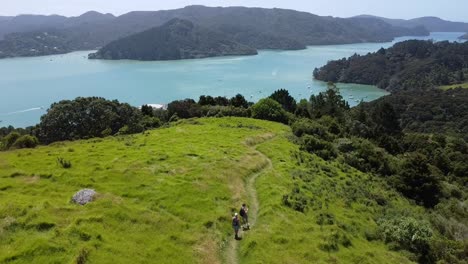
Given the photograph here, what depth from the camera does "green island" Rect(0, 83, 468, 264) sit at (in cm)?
2320

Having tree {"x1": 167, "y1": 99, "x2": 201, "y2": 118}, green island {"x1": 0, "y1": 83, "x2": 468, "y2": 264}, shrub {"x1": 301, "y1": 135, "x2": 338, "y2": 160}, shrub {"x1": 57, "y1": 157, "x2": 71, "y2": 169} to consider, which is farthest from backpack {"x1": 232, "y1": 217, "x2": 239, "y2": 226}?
tree {"x1": 167, "y1": 99, "x2": 201, "y2": 118}

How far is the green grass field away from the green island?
0.29 feet

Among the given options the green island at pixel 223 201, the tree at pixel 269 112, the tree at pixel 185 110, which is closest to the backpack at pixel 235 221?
the green island at pixel 223 201

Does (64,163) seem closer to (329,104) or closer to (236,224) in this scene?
(236,224)

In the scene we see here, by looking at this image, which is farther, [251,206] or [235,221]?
[251,206]

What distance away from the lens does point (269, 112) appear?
77125mm

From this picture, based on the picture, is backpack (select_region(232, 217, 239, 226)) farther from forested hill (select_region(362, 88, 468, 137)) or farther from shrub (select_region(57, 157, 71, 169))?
forested hill (select_region(362, 88, 468, 137))

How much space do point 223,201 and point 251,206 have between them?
2.35m

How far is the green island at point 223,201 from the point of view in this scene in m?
23.2

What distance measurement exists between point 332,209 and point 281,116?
44922 mm

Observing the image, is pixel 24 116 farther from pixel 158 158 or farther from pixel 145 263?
pixel 145 263

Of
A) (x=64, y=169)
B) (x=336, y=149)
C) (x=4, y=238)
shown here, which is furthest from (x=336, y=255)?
(x=336, y=149)

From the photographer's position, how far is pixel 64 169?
1346 inches

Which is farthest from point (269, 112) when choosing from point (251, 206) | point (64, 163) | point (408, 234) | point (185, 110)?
point (408, 234)
